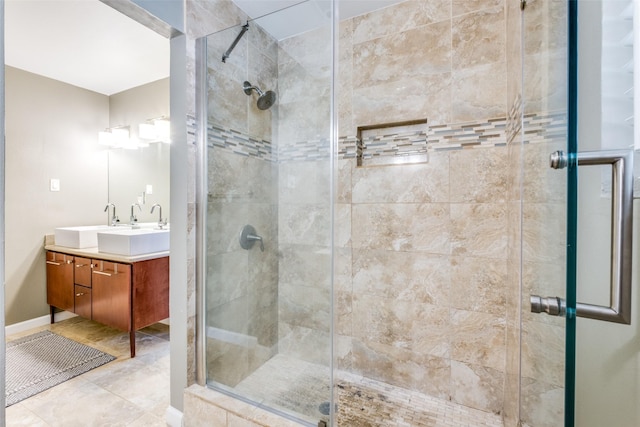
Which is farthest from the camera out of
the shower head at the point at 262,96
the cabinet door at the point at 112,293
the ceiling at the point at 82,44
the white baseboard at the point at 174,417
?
the cabinet door at the point at 112,293

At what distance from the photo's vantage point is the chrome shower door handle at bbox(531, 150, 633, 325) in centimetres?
59

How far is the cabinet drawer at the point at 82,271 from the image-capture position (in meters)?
2.27

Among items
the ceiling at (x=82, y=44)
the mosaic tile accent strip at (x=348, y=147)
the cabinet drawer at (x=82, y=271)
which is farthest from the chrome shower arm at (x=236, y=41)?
the cabinet drawer at (x=82, y=271)

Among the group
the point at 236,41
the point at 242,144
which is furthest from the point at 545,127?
the point at 236,41

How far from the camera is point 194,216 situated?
57.4 inches

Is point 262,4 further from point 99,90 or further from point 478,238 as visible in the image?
point 99,90

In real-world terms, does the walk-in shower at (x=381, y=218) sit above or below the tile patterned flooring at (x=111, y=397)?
above

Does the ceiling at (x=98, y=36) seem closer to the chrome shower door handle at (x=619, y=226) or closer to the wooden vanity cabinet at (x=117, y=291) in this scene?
the chrome shower door handle at (x=619, y=226)

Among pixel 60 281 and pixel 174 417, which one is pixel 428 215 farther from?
pixel 60 281

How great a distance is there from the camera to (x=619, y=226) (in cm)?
61

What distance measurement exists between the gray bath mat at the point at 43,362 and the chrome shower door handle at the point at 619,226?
267 centimetres

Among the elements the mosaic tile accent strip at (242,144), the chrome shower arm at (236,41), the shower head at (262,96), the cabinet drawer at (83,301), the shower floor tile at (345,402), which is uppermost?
the chrome shower arm at (236,41)

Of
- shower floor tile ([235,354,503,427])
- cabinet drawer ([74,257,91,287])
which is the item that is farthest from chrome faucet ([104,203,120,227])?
shower floor tile ([235,354,503,427])

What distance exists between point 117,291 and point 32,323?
4.43ft
